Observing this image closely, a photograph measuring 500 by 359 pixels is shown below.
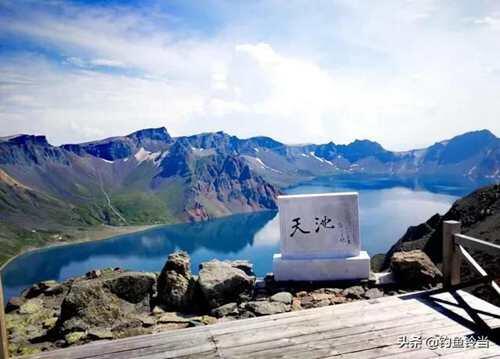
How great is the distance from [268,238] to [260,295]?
13038cm

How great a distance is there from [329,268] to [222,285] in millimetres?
2266

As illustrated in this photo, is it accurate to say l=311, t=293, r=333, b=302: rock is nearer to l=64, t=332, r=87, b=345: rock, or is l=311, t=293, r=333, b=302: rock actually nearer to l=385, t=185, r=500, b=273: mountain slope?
l=64, t=332, r=87, b=345: rock

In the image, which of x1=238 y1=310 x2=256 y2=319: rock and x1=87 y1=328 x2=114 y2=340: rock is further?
x1=238 y1=310 x2=256 y2=319: rock

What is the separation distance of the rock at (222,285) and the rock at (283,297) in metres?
0.88

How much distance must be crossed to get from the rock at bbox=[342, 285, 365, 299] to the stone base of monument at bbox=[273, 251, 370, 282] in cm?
44

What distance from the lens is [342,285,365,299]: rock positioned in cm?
753

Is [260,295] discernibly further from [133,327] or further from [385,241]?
[385,241]

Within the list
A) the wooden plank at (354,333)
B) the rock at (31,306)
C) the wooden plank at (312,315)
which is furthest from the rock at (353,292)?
the rock at (31,306)

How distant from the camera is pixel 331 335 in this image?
5.32 m

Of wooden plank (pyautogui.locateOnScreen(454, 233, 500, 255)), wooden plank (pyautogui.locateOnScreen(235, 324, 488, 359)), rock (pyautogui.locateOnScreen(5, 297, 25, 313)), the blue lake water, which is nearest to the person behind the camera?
wooden plank (pyautogui.locateOnScreen(235, 324, 488, 359))

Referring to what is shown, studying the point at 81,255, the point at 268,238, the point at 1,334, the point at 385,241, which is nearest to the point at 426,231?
the point at 385,241

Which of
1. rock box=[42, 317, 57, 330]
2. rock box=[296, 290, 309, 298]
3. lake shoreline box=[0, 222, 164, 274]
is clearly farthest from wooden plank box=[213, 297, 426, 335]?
lake shoreline box=[0, 222, 164, 274]

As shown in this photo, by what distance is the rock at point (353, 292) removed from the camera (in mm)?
7534

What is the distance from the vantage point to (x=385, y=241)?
100750 mm
